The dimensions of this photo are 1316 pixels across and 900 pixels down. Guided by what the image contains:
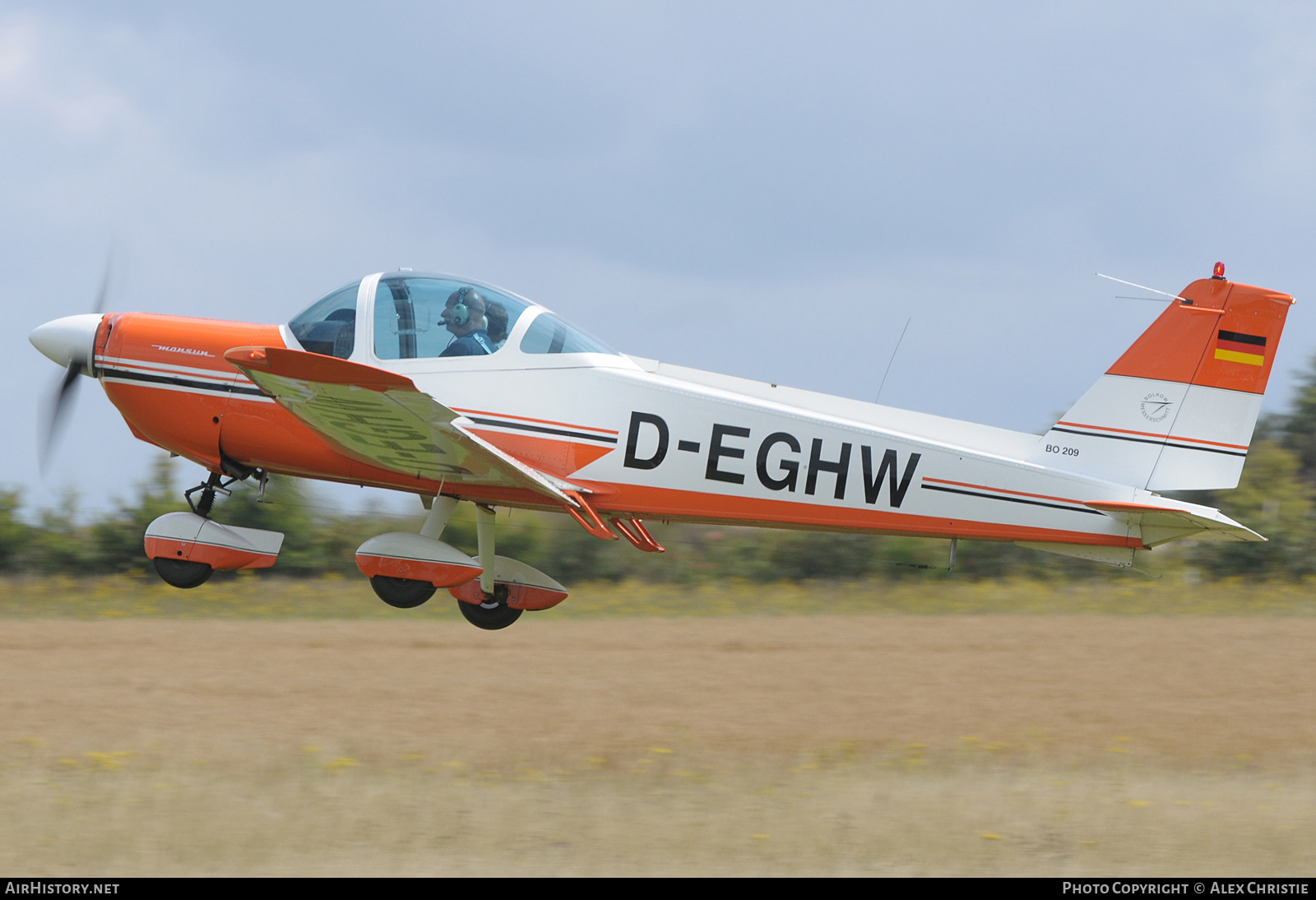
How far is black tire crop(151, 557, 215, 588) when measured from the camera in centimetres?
804

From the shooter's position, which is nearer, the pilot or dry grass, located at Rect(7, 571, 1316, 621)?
the pilot

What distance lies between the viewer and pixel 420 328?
780 centimetres

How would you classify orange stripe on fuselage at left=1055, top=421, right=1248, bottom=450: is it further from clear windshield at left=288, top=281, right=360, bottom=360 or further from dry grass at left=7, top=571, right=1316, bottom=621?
dry grass at left=7, top=571, right=1316, bottom=621

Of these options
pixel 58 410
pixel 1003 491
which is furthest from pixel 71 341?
pixel 1003 491

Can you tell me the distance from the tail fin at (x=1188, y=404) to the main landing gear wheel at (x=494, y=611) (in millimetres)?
3958

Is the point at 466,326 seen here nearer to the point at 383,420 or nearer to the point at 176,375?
the point at 383,420

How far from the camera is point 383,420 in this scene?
7176 mm

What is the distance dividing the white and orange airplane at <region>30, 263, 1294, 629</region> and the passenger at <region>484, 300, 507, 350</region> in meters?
0.01

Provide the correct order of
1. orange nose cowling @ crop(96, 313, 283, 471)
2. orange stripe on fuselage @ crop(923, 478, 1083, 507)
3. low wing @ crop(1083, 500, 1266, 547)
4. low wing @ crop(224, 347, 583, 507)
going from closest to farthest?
low wing @ crop(224, 347, 583, 507)
low wing @ crop(1083, 500, 1266, 547)
orange stripe on fuselage @ crop(923, 478, 1083, 507)
orange nose cowling @ crop(96, 313, 283, 471)

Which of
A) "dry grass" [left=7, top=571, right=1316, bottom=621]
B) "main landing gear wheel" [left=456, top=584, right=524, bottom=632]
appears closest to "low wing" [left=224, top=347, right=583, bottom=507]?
"main landing gear wheel" [left=456, top=584, right=524, bottom=632]

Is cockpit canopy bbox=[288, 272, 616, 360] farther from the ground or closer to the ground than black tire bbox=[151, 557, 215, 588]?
farther from the ground

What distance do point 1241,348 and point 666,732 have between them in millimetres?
8562
